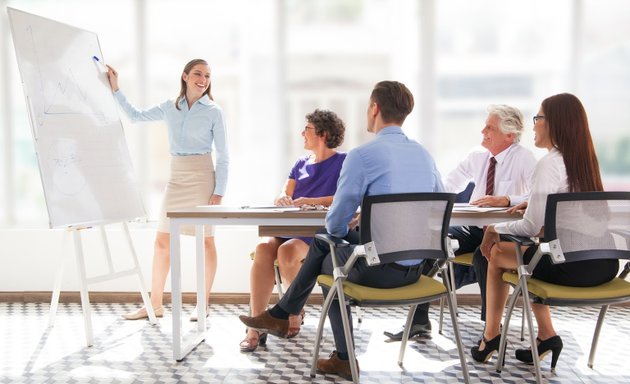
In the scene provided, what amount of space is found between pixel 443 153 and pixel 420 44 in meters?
0.78

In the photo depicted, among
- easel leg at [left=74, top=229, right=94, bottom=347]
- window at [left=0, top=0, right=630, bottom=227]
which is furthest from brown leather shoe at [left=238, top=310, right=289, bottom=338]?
window at [left=0, top=0, right=630, bottom=227]

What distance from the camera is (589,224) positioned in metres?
2.79

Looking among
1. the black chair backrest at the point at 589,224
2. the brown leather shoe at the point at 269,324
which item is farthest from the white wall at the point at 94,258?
the black chair backrest at the point at 589,224

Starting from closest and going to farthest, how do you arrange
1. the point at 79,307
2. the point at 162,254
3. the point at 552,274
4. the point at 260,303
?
the point at 552,274 < the point at 260,303 < the point at 162,254 < the point at 79,307

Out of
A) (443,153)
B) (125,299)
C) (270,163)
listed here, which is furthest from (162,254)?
(443,153)

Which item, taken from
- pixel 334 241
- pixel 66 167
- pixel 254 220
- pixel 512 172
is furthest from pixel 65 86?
pixel 512 172

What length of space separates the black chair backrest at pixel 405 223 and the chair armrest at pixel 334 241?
0.12 m

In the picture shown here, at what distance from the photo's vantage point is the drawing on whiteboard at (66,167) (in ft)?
11.8

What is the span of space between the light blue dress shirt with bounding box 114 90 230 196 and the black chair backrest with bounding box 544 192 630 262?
2082mm

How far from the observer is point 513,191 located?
3.80 metres

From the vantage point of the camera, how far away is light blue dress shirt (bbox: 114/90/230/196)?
4.16 metres

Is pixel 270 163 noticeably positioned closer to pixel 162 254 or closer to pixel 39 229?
pixel 162 254

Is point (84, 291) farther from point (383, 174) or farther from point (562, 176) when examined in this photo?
point (562, 176)

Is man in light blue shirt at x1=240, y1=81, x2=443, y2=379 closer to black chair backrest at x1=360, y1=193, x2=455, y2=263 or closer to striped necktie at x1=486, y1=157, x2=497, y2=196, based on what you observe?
black chair backrest at x1=360, y1=193, x2=455, y2=263
